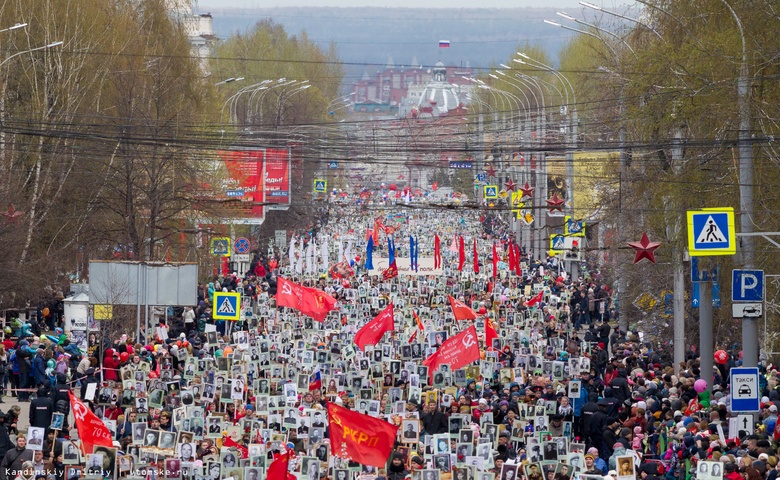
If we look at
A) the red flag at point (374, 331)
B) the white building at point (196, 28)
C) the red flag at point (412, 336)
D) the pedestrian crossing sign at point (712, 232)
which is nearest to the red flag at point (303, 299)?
the red flag at point (412, 336)

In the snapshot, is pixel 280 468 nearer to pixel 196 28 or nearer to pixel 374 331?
pixel 374 331

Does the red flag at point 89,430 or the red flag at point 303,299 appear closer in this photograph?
the red flag at point 89,430

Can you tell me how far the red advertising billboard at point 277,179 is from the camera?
201 feet

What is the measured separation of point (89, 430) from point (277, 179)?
43146 mm

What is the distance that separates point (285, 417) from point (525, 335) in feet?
45.1

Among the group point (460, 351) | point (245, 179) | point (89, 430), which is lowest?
point (89, 430)

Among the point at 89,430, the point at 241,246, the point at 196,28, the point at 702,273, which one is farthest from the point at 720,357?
the point at 196,28

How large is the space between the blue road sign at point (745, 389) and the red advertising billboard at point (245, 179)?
35.8 metres

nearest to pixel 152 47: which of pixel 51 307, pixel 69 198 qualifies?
pixel 69 198

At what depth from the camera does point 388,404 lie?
24.3 metres

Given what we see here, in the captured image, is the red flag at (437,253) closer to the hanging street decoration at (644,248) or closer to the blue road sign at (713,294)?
the blue road sign at (713,294)

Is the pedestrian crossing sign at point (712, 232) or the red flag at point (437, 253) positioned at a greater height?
the red flag at point (437, 253)

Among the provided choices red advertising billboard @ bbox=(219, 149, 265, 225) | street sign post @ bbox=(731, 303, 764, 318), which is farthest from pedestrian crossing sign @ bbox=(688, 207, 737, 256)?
red advertising billboard @ bbox=(219, 149, 265, 225)

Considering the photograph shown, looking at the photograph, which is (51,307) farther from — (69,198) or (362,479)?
(362,479)
